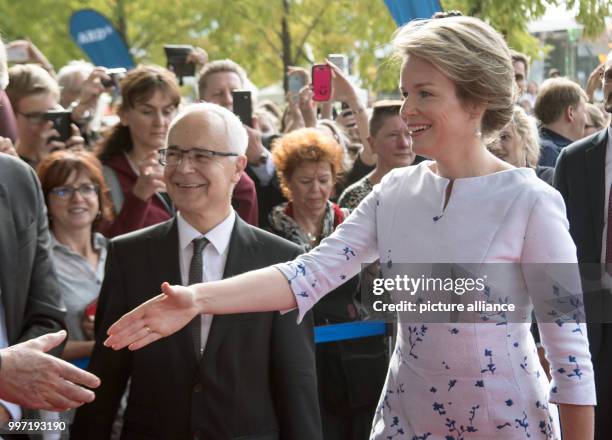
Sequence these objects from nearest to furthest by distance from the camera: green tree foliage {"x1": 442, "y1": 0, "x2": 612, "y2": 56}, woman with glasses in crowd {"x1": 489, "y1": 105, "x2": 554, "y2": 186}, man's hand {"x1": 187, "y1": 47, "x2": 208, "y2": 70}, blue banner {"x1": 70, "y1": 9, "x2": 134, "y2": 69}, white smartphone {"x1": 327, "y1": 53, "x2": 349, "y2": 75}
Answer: woman with glasses in crowd {"x1": 489, "y1": 105, "x2": 554, "y2": 186}
white smartphone {"x1": 327, "y1": 53, "x2": 349, "y2": 75}
man's hand {"x1": 187, "y1": 47, "x2": 208, "y2": 70}
green tree foliage {"x1": 442, "y1": 0, "x2": 612, "y2": 56}
blue banner {"x1": 70, "y1": 9, "x2": 134, "y2": 69}

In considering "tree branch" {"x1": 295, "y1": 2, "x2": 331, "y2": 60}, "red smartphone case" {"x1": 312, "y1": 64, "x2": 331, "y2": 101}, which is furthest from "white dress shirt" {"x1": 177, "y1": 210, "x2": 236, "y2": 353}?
"tree branch" {"x1": 295, "y1": 2, "x2": 331, "y2": 60}

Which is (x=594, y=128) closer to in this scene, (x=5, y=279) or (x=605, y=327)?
(x=605, y=327)

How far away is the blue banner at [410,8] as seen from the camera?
6902 millimetres

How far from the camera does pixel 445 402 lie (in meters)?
3.17

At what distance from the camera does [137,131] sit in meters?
6.08

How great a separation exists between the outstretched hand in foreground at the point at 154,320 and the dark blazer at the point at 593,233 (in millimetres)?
2508

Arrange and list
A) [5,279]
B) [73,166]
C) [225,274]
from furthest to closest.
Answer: [73,166] → [225,274] → [5,279]

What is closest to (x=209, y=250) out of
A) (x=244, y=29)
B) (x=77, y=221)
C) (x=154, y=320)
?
(x=154, y=320)

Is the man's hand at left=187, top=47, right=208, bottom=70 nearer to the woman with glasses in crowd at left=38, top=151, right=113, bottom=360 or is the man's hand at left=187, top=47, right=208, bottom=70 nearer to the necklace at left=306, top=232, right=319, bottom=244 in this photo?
the woman with glasses in crowd at left=38, top=151, right=113, bottom=360

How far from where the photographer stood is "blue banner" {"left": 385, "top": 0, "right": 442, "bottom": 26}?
690 cm

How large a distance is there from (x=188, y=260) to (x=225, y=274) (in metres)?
0.18

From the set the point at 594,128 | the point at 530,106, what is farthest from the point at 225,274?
the point at 530,106

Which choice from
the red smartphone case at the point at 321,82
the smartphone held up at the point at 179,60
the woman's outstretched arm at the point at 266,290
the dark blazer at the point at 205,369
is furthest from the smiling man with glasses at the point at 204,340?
the smartphone held up at the point at 179,60

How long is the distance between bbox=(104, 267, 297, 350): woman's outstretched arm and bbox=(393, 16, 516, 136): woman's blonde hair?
801 millimetres
